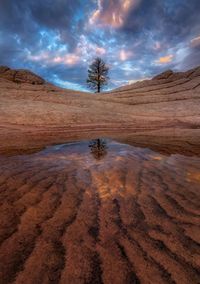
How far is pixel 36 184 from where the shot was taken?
364 centimetres

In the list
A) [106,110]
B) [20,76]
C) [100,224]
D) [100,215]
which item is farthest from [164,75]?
[100,224]

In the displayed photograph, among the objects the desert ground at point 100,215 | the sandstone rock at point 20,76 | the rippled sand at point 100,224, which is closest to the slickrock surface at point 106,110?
the sandstone rock at point 20,76

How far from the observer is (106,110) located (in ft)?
56.9

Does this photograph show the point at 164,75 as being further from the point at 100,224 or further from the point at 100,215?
the point at 100,224

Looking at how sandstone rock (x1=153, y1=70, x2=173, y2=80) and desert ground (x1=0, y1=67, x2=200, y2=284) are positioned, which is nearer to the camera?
desert ground (x1=0, y1=67, x2=200, y2=284)

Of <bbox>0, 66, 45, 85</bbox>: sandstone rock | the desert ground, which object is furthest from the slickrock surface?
the desert ground

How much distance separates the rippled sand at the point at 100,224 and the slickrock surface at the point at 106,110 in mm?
5747

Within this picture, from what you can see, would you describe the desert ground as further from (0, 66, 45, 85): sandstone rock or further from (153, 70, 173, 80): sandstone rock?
(153, 70, 173, 80): sandstone rock

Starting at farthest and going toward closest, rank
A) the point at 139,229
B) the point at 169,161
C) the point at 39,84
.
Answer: the point at 39,84
the point at 169,161
the point at 139,229

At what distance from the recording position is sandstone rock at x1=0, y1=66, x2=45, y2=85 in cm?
2128

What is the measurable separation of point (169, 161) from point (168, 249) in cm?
328

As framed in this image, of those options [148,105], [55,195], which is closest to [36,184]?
[55,195]

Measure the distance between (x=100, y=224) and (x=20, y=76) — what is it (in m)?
21.4

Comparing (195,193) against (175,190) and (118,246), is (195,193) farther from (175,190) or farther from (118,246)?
(118,246)
